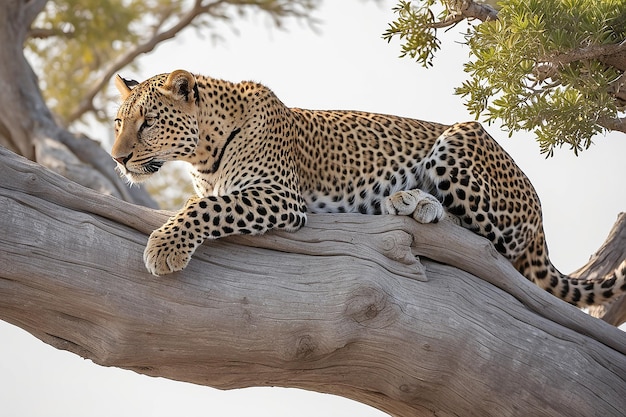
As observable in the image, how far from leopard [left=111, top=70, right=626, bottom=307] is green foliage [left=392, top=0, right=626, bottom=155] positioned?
73 centimetres

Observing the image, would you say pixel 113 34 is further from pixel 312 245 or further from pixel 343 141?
pixel 312 245

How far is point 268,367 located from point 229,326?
46 cm

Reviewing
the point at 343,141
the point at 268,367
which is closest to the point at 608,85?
the point at 343,141

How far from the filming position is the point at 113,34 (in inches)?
655

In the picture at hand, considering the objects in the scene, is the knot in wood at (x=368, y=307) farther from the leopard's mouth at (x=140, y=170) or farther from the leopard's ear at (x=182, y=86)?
the leopard's ear at (x=182, y=86)

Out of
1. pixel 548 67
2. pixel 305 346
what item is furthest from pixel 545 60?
pixel 305 346

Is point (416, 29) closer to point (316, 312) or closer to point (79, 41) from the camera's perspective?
point (316, 312)

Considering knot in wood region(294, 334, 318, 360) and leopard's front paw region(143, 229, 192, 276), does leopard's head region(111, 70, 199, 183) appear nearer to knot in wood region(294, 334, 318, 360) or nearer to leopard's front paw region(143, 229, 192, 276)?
leopard's front paw region(143, 229, 192, 276)

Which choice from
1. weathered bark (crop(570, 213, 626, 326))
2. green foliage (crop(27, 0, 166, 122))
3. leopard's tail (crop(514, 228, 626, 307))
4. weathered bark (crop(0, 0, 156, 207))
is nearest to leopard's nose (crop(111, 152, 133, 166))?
leopard's tail (crop(514, 228, 626, 307))

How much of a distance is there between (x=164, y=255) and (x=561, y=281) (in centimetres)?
310

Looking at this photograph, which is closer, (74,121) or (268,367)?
(268,367)

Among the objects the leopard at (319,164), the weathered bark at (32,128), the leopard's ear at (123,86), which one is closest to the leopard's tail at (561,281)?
the leopard at (319,164)

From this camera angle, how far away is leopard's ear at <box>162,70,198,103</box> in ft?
22.2

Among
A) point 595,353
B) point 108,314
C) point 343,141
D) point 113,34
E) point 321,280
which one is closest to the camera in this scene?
point 108,314
